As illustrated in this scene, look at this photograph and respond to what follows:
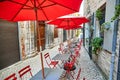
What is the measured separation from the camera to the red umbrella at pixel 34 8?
293 centimetres

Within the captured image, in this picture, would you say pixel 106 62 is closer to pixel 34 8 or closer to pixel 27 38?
pixel 34 8

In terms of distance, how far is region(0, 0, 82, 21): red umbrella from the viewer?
9.61 feet

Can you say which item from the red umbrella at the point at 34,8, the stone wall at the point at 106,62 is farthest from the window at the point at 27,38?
the stone wall at the point at 106,62

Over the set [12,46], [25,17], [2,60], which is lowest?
[2,60]

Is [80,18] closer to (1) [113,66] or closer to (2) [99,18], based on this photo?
(2) [99,18]

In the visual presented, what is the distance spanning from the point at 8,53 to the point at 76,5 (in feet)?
17.5

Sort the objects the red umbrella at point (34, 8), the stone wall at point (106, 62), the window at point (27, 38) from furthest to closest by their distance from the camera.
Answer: the window at point (27, 38), the stone wall at point (106, 62), the red umbrella at point (34, 8)

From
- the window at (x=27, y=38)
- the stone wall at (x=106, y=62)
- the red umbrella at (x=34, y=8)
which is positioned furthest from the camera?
the window at (x=27, y=38)

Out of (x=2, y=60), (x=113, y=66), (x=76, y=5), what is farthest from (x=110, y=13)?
(x=2, y=60)

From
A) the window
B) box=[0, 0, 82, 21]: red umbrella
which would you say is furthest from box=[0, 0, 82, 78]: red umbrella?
the window

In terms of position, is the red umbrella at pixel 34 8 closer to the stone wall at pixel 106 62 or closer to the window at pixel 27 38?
the stone wall at pixel 106 62

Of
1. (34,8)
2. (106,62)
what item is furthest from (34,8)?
(106,62)

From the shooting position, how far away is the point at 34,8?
3.37 metres

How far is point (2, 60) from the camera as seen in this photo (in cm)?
666
